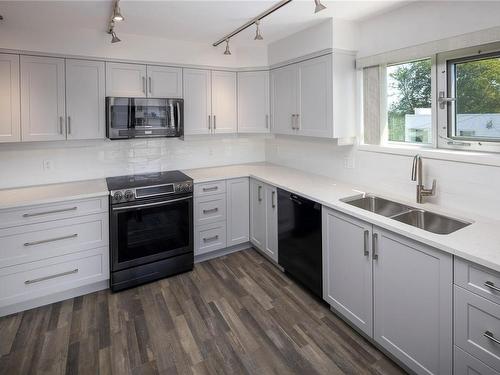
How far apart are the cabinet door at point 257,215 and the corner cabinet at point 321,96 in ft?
2.30

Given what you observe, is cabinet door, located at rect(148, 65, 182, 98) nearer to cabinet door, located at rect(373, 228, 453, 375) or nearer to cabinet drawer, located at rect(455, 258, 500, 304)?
cabinet door, located at rect(373, 228, 453, 375)

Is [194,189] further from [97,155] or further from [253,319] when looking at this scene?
[253,319]

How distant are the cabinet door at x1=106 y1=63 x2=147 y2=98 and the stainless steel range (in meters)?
0.86

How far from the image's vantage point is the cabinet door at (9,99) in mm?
2676

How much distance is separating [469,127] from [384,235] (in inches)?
41.5

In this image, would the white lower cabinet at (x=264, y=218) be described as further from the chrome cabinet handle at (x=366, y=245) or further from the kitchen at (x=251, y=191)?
the chrome cabinet handle at (x=366, y=245)

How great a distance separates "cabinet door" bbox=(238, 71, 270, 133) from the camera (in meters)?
3.74

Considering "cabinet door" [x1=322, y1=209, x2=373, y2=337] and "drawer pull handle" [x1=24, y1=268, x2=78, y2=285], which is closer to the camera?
"cabinet door" [x1=322, y1=209, x2=373, y2=337]

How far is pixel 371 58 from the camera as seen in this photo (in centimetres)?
277

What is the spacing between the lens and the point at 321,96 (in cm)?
296

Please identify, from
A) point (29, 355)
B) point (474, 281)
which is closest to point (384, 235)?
point (474, 281)

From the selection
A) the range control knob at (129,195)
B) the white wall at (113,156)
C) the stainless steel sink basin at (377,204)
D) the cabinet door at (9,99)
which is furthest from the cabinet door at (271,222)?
the cabinet door at (9,99)

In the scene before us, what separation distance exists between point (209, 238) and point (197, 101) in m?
1.52

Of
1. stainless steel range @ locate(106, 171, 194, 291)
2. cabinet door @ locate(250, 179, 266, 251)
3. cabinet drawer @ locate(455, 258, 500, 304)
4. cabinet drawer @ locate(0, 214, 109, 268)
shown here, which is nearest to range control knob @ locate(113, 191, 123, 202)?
stainless steel range @ locate(106, 171, 194, 291)
